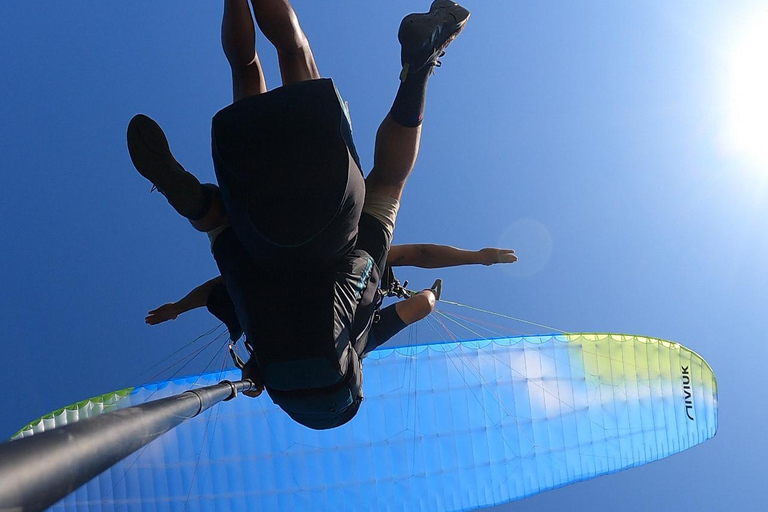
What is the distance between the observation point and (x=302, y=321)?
8.30 feet

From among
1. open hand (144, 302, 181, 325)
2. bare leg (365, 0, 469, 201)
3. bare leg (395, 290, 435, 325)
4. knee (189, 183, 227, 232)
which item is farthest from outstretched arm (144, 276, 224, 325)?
bare leg (365, 0, 469, 201)

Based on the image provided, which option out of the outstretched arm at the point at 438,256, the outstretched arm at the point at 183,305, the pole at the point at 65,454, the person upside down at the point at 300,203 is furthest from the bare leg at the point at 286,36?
the pole at the point at 65,454

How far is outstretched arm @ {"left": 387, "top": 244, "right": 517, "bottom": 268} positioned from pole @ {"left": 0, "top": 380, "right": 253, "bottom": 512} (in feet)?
8.47

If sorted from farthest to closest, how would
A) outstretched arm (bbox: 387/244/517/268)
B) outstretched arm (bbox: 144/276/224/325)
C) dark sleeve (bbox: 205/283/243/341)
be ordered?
outstretched arm (bbox: 144/276/224/325) < outstretched arm (bbox: 387/244/517/268) < dark sleeve (bbox: 205/283/243/341)

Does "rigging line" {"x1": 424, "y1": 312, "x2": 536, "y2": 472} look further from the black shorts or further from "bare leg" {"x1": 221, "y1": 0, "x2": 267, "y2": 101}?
the black shorts

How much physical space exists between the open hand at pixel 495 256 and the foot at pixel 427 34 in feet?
4.48

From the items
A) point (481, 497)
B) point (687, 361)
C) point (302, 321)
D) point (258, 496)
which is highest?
point (302, 321)

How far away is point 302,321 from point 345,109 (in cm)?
94

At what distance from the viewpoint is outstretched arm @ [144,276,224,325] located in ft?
13.5

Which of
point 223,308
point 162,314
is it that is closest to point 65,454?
point 223,308

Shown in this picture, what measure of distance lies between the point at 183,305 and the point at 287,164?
2.34 meters

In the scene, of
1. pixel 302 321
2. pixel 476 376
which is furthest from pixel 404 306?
pixel 476 376

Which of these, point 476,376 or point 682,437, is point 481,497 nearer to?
point 476,376

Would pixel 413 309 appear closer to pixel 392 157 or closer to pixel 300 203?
pixel 392 157
